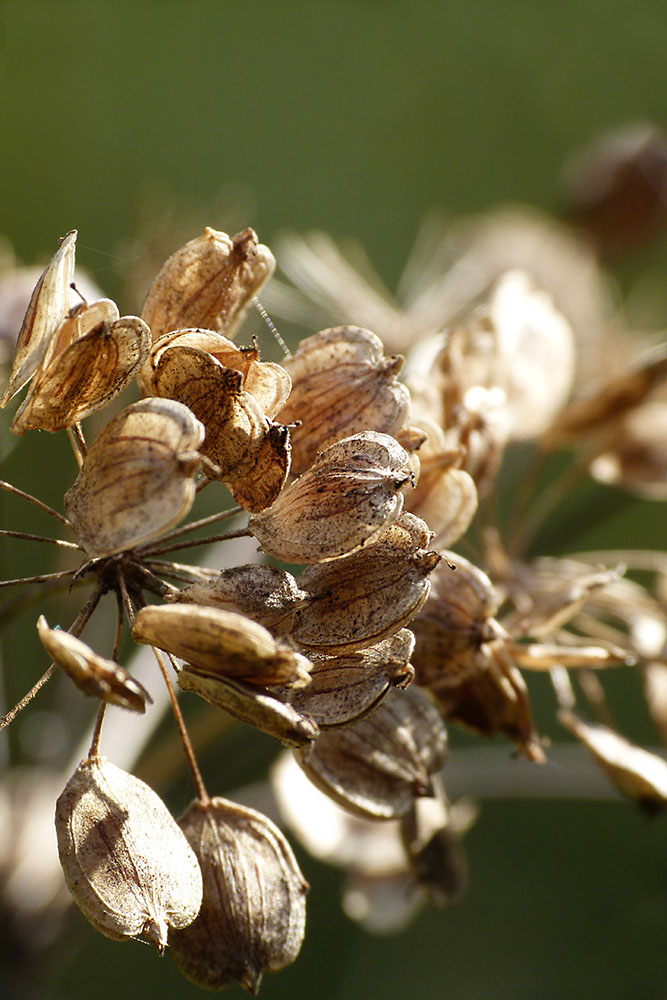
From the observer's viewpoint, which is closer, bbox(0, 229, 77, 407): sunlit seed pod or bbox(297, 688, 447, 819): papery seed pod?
bbox(0, 229, 77, 407): sunlit seed pod

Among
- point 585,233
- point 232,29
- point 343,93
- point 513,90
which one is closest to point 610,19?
point 513,90

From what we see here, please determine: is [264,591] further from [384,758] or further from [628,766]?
[628,766]

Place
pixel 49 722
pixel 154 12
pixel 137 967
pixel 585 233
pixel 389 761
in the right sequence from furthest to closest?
pixel 154 12 < pixel 137 967 < pixel 585 233 < pixel 49 722 < pixel 389 761

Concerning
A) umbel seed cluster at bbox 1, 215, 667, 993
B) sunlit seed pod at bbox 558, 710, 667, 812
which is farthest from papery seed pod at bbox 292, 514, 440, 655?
sunlit seed pod at bbox 558, 710, 667, 812

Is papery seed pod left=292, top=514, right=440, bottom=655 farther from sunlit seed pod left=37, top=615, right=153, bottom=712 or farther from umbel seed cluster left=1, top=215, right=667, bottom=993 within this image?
sunlit seed pod left=37, top=615, right=153, bottom=712

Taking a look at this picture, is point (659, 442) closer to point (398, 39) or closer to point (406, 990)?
point (406, 990)

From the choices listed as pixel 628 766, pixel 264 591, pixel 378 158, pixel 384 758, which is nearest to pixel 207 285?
pixel 264 591
